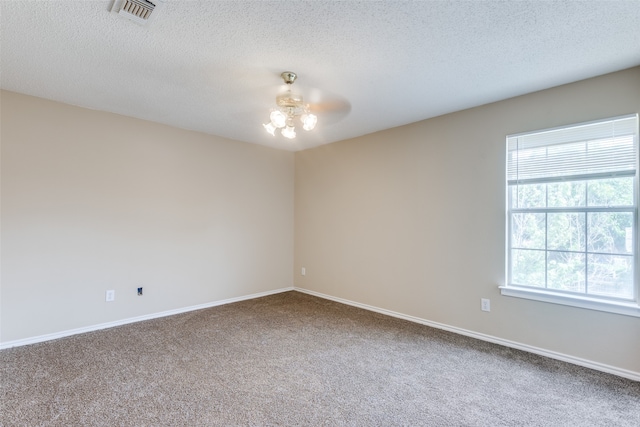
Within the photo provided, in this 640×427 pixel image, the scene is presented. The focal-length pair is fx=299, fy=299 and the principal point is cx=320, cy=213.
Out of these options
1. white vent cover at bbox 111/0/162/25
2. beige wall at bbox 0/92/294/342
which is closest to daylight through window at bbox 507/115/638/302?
white vent cover at bbox 111/0/162/25

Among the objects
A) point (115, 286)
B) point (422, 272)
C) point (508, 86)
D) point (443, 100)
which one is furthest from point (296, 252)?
point (508, 86)

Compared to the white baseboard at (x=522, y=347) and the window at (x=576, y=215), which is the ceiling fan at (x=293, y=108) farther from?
the white baseboard at (x=522, y=347)

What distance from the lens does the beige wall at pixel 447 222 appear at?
250cm

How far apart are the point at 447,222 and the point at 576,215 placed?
3.63ft

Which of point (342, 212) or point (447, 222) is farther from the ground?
point (342, 212)

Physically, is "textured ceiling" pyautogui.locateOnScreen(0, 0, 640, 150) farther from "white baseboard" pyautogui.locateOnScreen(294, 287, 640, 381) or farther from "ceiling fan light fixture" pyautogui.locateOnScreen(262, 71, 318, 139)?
"white baseboard" pyautogui.locateOnScreen(294, 287, 640, 381)

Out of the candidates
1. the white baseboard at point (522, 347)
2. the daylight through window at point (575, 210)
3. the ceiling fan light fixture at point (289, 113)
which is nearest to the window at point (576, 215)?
the daylight through window at point (575, 210)

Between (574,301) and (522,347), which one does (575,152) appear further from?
(522,347)

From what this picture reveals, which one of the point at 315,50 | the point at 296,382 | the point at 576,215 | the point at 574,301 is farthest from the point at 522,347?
the point at 315,50

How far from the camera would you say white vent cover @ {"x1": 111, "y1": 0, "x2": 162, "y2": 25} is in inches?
65.4

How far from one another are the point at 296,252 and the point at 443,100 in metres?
3.29

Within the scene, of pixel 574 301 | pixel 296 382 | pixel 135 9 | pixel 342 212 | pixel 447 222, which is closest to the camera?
pixel 135 9

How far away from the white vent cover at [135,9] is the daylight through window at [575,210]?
10.3 feet

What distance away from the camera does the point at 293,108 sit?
262cm
